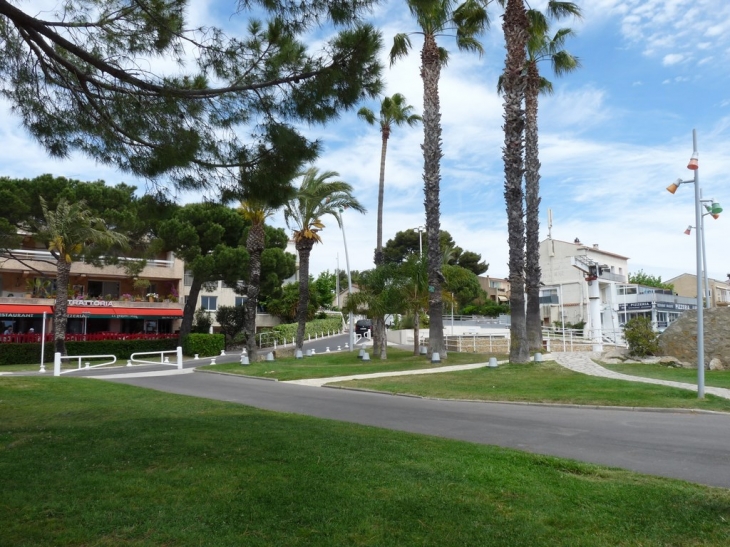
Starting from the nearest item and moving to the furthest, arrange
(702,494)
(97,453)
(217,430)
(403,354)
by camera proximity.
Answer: (702,494)
(97,453)
(217,430)
(403,354)

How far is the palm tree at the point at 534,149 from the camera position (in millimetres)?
26766

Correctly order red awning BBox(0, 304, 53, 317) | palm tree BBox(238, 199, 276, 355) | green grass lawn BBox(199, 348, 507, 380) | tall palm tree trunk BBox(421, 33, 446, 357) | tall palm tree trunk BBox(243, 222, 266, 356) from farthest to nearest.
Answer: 1. red awning BBox(0, 304, 53, 317)
2. tall palm tree trunk BBox(243, 222, 266, 356)
3. palm tree BBox(238, 199, 276, 355)
4. tall palm tree trunk BBox(421, 33, 446, 357)
5. green grass lawn BBox(199, 348, 507, 380)

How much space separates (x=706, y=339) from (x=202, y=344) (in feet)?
91.7

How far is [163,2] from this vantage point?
350 inches

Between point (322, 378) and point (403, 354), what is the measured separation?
39.0 feet

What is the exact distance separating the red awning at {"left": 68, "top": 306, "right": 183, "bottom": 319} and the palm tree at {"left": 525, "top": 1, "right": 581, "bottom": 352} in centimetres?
2698

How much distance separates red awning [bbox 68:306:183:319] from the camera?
39.1 m

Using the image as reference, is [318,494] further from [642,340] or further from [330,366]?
[642,340]

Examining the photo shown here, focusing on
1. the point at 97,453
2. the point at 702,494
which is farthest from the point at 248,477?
the point at 702,494

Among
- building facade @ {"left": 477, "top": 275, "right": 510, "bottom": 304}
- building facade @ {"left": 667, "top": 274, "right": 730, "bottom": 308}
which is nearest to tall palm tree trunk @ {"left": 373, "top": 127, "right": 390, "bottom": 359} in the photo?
building facade @ {"left": 477, "top": 275, "right": 510, "bottom": 304}

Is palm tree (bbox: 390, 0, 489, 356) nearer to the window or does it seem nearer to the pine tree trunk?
the pine tree trunk

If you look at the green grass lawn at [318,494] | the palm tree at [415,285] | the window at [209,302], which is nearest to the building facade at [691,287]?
the window at [209,302]

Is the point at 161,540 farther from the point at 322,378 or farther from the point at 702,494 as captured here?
the point at 322,378

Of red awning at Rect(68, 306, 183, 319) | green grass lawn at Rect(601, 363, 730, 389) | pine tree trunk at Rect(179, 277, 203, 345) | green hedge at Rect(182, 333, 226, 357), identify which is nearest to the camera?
green grass lawn at Rect(601, 363, 730, 389)
